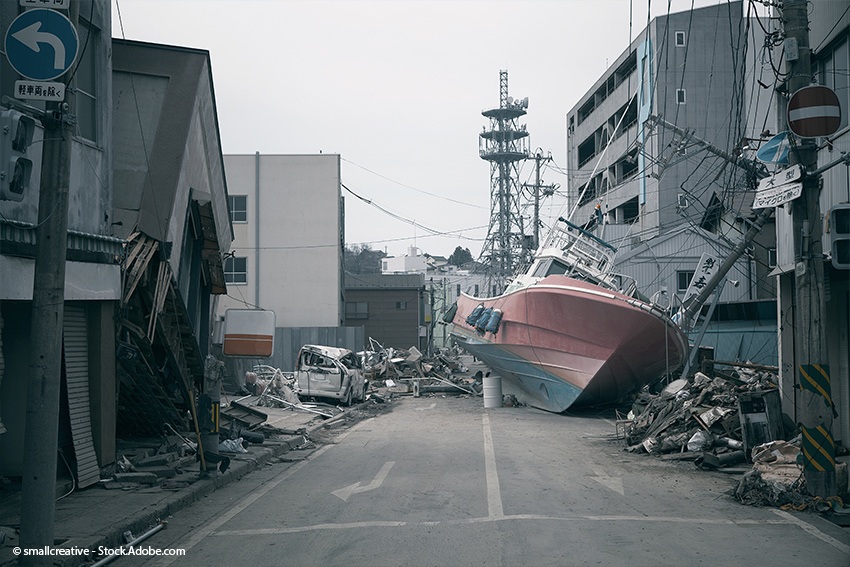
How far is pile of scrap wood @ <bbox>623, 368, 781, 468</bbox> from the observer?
14.2 metres

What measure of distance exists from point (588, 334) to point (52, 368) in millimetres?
17372

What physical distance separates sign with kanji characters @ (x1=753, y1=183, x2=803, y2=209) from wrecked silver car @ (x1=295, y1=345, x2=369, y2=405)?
61.3ft

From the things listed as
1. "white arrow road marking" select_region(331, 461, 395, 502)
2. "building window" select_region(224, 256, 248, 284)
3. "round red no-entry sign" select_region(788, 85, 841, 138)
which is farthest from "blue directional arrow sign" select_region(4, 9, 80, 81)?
"building window" select_region(224, 256, 248, 284)

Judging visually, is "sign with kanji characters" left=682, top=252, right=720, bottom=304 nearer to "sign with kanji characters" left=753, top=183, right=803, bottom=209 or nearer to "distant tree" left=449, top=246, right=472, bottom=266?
"sign with kanji characters" left=753, top=183, right=803, bottom=209

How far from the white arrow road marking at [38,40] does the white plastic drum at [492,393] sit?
22.2 metres

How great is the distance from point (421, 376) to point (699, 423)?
1062 inches

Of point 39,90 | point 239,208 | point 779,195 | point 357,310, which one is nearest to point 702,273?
point 779,195

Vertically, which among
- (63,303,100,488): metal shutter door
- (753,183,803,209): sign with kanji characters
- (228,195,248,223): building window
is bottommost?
(63,303,100,488): metal shutter door

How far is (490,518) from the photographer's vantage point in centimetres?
915

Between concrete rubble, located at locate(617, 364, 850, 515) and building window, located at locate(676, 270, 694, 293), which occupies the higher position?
building window, located at locate(676, 270, 694, 293)

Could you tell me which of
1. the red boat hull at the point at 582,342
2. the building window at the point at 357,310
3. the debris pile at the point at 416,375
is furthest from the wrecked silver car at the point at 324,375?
the building window at the point at 357,310

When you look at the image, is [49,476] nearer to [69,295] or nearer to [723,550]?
[69,295]

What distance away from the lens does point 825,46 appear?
561 inches

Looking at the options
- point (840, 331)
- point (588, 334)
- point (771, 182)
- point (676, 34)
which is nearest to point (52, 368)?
point (771, 182)
